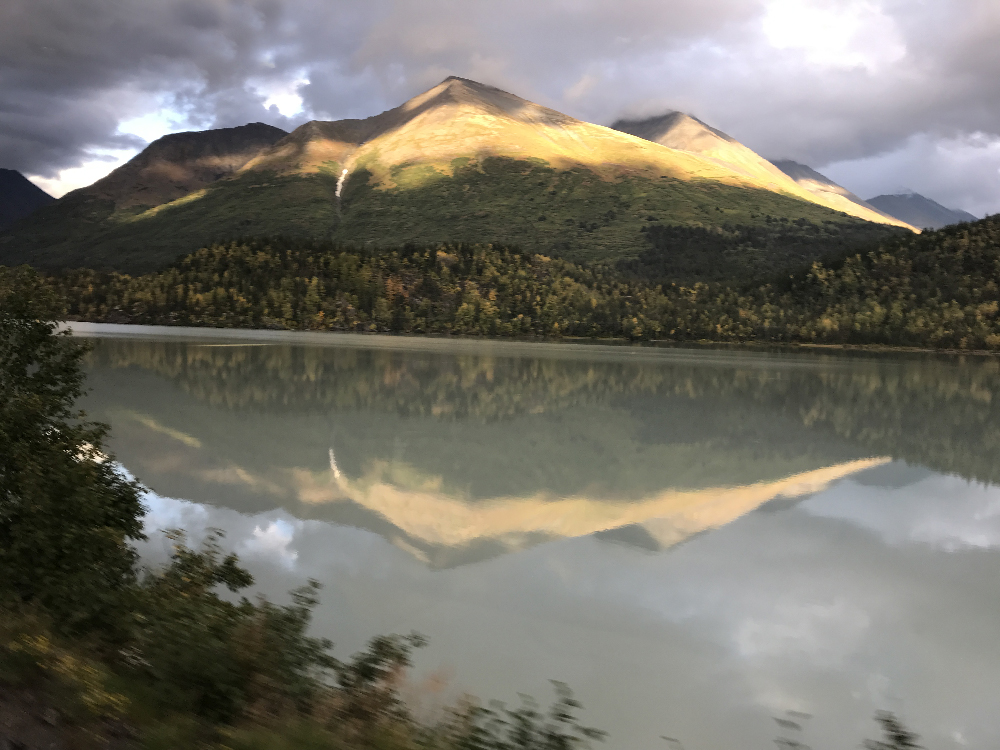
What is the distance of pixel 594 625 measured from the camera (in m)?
12.2

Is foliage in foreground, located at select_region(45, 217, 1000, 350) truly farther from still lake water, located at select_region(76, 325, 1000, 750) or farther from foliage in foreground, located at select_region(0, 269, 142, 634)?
foliage in foreground, located at select_region(0, 269, 142, 634)

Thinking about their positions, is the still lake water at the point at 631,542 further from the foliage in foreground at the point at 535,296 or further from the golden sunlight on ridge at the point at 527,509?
the foliage in foreground at the point at 535,296

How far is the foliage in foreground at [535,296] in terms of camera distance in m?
149

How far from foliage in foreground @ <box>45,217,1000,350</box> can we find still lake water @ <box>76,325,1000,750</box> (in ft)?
397

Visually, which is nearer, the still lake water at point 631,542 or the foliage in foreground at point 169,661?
the foliage in foreground at point 169,661

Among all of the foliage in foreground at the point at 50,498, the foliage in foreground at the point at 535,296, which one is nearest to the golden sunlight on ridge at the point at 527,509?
the foliage in foreground at the point at 50,498

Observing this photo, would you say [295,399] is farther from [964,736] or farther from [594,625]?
[964,736]

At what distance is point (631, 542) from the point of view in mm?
17156

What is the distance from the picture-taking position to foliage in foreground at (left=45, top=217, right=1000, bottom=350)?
149 m

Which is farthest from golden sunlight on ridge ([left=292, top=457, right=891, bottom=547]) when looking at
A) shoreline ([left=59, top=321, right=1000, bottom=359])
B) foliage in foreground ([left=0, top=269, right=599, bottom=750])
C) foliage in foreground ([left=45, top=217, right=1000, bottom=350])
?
foliage in foreground ([left=45, top=217, right=1000, bottom=350])

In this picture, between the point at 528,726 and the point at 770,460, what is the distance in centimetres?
2388

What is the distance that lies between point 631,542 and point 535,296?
158 meters

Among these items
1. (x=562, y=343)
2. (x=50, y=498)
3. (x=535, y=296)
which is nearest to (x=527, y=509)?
(x=50, y=498)

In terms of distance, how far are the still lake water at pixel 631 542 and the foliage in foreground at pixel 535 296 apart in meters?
121
